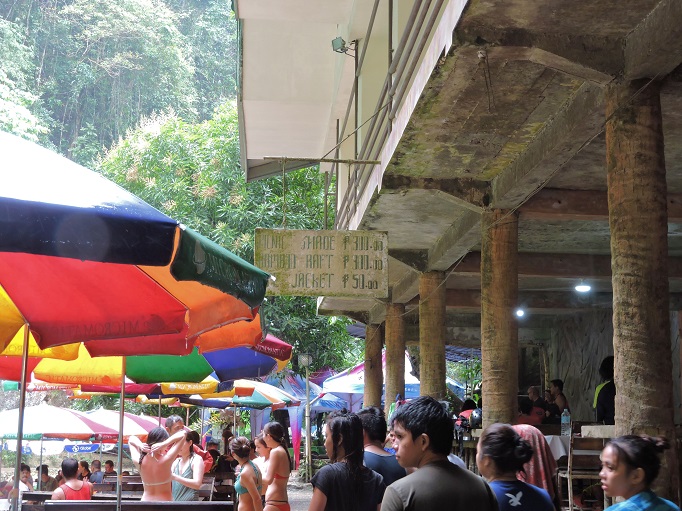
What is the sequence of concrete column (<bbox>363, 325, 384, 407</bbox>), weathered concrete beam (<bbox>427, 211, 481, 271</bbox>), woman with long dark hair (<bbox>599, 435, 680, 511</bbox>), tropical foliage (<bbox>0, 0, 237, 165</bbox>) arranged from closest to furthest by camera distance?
woman with long dark hair (<bbox>599, 435, 680, 511</bbox>) → weathered concrete beam (<bbox>427, 211, 481, 271</bbox>) → concrete column (<bbox>363, 325, 384, 407</bbox>) → tropical foliage (<bbox>0, 0, 237, 165</bbox>)

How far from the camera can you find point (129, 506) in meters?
7.78

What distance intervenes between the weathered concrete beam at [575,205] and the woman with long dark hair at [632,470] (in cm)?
759

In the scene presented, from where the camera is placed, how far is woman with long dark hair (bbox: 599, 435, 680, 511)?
4.11 metres

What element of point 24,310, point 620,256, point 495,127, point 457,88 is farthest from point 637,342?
point 24,310

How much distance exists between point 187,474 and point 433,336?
239 inches

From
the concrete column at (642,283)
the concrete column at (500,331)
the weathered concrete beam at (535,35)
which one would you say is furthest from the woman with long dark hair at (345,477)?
the concrete column at (500,331)

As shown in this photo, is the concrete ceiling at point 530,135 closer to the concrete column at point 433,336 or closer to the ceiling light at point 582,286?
the concrete column at point 433,336

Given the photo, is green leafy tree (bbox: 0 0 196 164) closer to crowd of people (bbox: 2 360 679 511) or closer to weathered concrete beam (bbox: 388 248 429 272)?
weathered concrete beam (bbox: 388 248 429 272)

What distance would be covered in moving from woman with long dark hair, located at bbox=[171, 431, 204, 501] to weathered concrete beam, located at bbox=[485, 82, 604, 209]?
468 cm

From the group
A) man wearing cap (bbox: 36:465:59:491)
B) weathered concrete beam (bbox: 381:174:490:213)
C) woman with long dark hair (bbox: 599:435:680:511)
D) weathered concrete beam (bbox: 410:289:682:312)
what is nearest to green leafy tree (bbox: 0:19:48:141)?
man wearing cap (bbox: 36:465:59:491)

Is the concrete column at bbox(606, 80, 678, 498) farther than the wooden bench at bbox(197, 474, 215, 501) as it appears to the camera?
No

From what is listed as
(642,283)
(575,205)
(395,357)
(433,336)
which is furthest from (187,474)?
(395,357)

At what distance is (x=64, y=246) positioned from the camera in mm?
3568

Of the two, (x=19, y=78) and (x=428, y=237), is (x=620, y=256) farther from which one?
(x=19, y=78)
